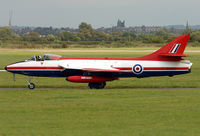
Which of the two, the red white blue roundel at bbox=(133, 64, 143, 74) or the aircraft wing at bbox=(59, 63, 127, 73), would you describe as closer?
the aircraft wing at bbox=(59, 63, 127, 73)

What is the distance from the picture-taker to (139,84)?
28.1 m
